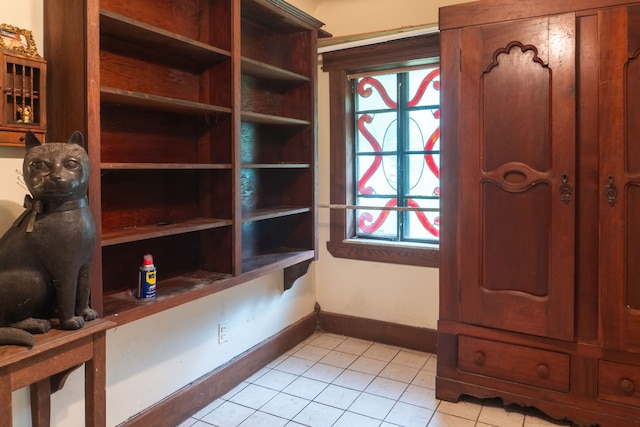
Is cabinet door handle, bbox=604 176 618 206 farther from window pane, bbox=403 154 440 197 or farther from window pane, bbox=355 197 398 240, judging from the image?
window pane, bbox=355 197 398 240

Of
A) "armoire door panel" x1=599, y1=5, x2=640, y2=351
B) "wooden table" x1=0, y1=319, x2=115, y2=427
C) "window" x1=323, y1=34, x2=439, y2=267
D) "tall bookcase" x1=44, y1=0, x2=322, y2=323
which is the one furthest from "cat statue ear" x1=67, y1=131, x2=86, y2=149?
"armoire door panel" x1=599, y1=5, x2=640, y2=351

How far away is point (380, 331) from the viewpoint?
9.79 ft

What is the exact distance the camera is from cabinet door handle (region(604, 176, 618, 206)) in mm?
1850

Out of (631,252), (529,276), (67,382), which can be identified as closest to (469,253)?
(529,276)

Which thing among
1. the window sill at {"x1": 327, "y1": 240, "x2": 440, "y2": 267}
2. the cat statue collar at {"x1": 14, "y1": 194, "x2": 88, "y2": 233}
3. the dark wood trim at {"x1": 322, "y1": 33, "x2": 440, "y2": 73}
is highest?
the dark wood trim at {"x1": 322, "y1": 33, "x2": 440, "y2": 73}

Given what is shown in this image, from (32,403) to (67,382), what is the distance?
15cm

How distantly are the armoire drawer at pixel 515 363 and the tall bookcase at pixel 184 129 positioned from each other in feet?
3.35

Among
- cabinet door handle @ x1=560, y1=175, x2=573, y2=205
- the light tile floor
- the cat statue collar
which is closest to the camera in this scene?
the cat statue collar

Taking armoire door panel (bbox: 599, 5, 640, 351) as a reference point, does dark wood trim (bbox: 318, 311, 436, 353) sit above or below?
below

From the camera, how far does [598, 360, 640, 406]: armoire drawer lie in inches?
72.9

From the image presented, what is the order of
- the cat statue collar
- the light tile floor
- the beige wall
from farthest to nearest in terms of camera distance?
1. the light tile floor
2. the beige wall
3. the cat statue collar

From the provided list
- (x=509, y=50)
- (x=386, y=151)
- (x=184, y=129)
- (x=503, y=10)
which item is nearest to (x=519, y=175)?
(x=509, y=50)

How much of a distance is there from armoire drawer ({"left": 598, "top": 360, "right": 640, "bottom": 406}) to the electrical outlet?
1797 mm

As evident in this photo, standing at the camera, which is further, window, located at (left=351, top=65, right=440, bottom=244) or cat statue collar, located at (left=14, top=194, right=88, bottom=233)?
window, located at (left=351, top=65, right=440, bottom=244)
